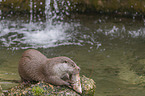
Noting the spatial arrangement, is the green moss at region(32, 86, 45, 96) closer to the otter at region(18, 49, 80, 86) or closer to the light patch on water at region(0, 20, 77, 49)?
the otter at region(18, 49, 80, 86)

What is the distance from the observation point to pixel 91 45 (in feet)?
23.5

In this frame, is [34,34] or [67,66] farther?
[34,34]

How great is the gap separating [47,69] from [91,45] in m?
3.75

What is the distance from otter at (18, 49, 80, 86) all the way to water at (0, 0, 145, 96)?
772mm

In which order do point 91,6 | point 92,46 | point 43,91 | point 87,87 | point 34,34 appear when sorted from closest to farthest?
point 43,91
point 87,87
point 92,46
point 34,34
point 91,6

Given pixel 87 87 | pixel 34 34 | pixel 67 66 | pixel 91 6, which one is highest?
pixel 91 6

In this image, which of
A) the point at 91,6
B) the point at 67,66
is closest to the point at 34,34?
the point at 91,6

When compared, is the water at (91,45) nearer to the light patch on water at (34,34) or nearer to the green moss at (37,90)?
the light patch on water at (34,34)

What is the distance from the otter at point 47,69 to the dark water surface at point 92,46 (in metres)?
0.77

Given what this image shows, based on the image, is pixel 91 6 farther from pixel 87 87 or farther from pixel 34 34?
pixel 87 87

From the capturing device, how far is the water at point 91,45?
5.01 meters

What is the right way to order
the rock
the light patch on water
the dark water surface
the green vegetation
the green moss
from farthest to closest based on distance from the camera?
the green vegetation < the light patch on water < the dark water surface < the rock < the green moss

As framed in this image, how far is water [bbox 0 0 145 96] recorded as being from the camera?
16.4 ft

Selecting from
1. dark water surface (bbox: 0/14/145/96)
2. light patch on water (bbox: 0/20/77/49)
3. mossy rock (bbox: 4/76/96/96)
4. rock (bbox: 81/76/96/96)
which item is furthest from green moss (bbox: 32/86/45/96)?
light patch on water (bbox: 0/20/77/49)
